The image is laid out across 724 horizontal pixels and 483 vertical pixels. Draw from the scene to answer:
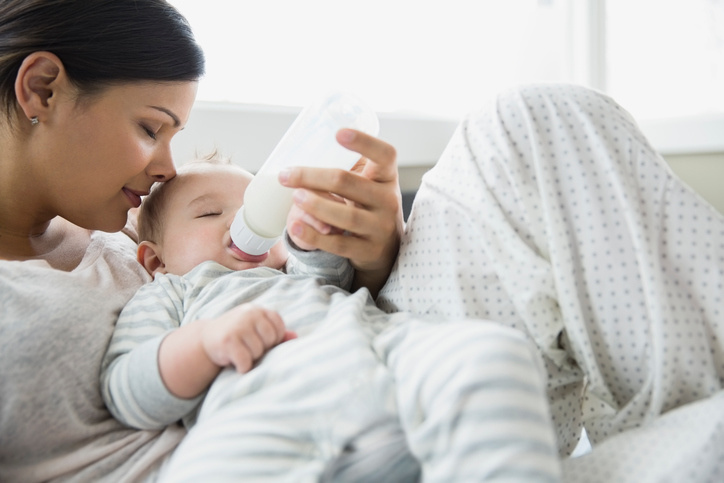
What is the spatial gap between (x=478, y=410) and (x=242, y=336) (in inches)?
10.9

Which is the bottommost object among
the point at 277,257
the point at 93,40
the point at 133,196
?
the point at 277,257

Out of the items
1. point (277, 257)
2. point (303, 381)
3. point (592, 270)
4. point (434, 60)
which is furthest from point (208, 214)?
point (434, 60)

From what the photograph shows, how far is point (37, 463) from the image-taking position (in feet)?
2.27

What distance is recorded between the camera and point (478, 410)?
496 mm

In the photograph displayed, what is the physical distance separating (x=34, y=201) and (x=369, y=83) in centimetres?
133

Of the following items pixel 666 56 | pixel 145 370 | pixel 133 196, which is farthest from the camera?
pixel 666 56

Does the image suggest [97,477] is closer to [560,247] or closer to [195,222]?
[195,222]

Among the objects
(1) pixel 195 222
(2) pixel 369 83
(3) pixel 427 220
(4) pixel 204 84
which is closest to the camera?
(3) pixel 427 220

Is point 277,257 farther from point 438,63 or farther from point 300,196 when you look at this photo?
point 438,63

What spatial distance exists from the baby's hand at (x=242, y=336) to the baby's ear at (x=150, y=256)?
16.3 inches

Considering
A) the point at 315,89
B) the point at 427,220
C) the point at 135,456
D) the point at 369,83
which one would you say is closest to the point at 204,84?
the point at 315,89

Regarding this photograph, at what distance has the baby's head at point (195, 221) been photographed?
986 mm

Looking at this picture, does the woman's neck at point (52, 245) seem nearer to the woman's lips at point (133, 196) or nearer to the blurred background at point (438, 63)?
the woman's lips at point (133, 196)

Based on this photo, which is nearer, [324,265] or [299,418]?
[299,418]
